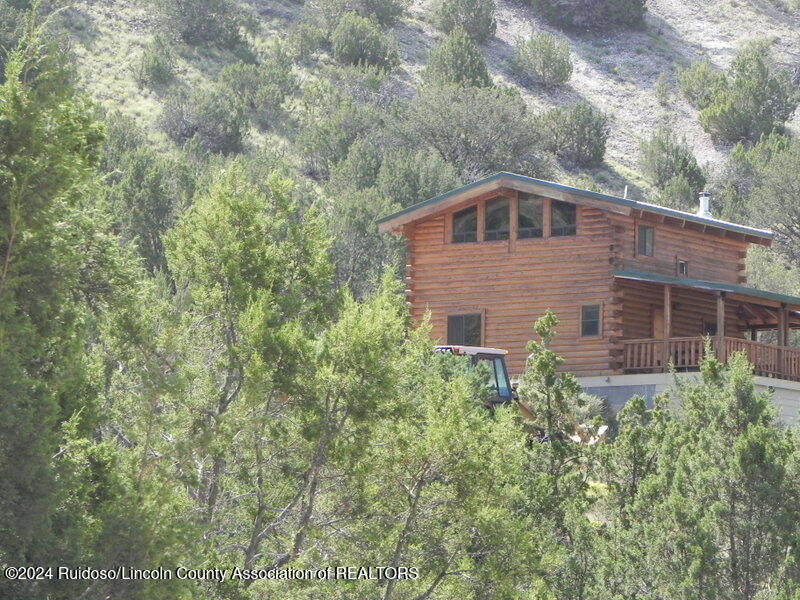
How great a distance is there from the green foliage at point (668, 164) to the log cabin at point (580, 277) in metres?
23.2

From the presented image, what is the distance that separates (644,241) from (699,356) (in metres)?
3.70

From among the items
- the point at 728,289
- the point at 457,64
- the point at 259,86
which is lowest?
the point at 728,289

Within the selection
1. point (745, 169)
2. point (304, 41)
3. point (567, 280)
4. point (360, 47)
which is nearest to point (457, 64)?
point (360, 47)

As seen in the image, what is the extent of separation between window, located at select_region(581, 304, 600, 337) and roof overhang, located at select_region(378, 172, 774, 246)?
7.41 ft

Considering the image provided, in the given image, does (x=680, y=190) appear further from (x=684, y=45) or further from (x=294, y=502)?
(x=294, y=502)

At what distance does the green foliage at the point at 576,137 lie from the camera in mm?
62562

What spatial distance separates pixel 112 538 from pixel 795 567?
7.50m

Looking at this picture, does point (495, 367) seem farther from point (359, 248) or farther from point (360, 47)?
point (360, 47)

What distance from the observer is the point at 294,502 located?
14789 millimetres

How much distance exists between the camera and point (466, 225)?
108 feet

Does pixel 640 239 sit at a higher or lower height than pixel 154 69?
lower

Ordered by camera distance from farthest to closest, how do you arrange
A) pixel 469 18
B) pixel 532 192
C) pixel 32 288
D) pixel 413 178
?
pixel 469 18 → pixel 413 178 → pixel 532 192 → pixel 32 288

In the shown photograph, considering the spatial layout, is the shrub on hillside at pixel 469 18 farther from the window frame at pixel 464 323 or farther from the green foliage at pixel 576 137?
the window frame at pixel 464 323

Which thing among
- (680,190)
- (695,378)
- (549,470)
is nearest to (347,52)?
(680,190)
